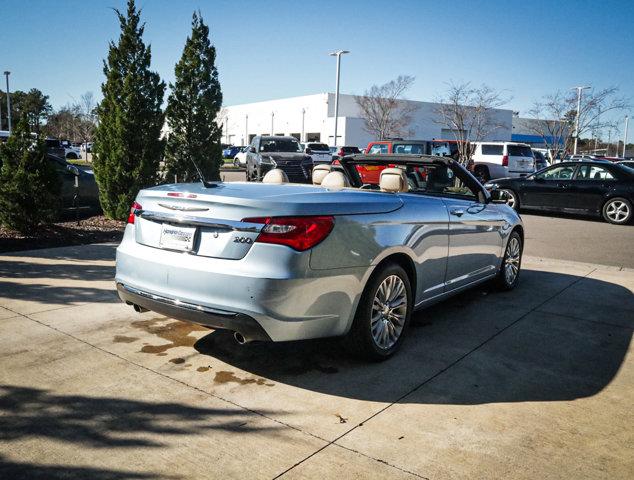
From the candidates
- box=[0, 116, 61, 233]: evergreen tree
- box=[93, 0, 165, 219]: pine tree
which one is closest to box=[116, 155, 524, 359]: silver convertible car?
box=[0, 116, 61, 233]: evergreen tree

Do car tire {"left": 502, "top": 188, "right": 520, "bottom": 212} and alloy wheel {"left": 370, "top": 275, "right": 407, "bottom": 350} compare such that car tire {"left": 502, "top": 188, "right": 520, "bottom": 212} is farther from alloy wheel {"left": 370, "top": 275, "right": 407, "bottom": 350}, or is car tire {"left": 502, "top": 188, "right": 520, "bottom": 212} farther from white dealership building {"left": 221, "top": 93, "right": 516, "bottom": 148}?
white dealership building {"left": 221, "top": 93, "right": 516, "bottom": 148}

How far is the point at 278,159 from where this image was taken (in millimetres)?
21094

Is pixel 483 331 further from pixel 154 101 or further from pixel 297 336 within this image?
pixel 154 101

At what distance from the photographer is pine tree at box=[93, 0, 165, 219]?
10.2m

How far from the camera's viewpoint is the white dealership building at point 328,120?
6075 cm

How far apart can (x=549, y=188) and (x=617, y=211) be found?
1.87 meters

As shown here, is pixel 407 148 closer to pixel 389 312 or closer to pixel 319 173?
pixel 319 173

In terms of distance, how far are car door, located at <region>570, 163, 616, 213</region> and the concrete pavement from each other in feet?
35.1

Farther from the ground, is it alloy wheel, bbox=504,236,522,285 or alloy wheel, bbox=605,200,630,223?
alloy wheel, bbox=605,200,630,223

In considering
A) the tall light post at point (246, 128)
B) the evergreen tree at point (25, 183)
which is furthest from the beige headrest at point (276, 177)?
the tall light post at point (246, 128)

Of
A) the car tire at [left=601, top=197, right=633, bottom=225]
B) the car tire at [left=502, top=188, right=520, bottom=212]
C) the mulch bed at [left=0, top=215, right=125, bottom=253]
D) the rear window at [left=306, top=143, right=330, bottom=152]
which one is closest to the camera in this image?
the mulch bed at [left=0, top=215, right=125, bottom=253]

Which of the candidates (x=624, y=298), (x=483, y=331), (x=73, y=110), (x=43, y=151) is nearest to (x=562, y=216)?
(x=624, y=298)

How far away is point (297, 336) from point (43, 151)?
297 inches

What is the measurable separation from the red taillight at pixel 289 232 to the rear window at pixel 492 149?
22.7 meters
